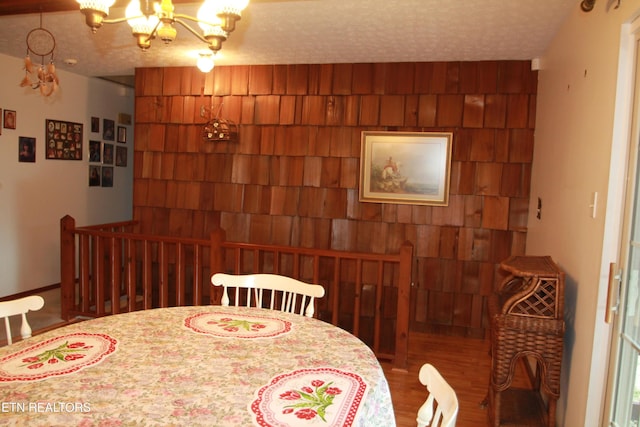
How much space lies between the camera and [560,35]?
3191 mm

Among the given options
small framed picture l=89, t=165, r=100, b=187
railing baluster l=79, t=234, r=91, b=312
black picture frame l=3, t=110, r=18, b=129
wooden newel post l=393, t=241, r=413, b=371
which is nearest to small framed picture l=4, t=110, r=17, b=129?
black picture frame l=3, t=110, r=18, b=129

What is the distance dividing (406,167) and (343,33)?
1346 mm

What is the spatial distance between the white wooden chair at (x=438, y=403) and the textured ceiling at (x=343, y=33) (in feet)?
7.80

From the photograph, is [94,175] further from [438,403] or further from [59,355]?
[438,403]

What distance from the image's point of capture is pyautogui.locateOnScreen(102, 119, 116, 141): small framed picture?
19.2 feet

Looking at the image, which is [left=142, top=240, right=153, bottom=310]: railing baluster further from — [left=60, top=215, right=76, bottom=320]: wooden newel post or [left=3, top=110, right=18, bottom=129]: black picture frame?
[left=3, top=110, right=18, bottom=129]: black picture frame

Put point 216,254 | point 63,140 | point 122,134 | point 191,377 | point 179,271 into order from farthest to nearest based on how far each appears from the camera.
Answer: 1. point 122,134
2. point 63,140
3. point 179,271
4. point 216,254
5. point 191,377

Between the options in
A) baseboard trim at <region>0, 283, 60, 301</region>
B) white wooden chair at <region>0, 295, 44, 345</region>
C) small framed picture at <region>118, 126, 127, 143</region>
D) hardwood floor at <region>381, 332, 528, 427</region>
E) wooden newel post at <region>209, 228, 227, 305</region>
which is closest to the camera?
white wooden chair at <region>0, 295, 44, 345</region>

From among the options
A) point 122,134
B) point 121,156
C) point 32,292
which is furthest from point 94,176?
point 32,292

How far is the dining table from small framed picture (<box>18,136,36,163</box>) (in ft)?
12.4

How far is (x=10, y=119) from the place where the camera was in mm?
4684

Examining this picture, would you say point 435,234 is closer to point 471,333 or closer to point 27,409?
point 471,333

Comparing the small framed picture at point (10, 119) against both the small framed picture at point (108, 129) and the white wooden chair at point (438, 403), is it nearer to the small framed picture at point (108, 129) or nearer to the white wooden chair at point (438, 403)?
the small framed picture at point (108, 129)

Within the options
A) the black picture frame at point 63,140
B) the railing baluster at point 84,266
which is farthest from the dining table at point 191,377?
the black picture frame at point 63,140
